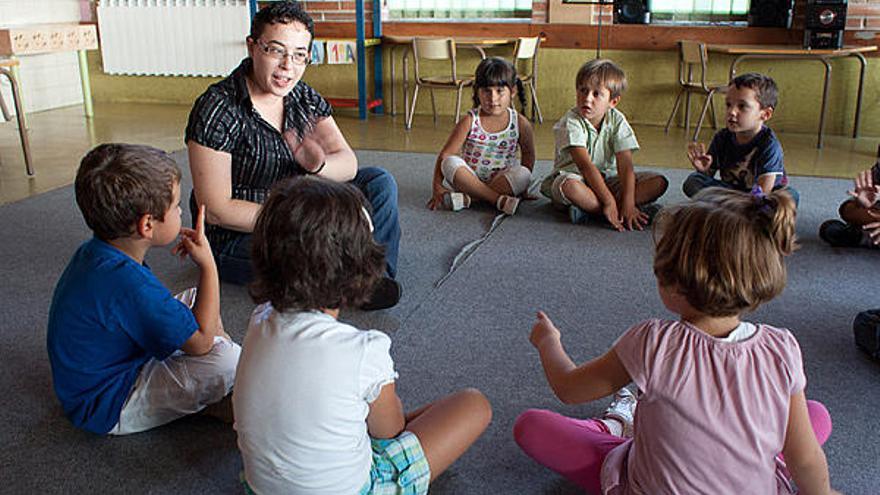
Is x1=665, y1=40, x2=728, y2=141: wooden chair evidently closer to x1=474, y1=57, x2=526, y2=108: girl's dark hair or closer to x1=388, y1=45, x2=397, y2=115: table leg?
x1=388, y1=45, x2=397, y2=115: table leg

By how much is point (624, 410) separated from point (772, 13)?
14.9 ft

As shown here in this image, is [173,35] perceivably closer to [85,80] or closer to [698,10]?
[85,80]

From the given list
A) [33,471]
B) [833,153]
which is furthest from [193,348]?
[833,153]

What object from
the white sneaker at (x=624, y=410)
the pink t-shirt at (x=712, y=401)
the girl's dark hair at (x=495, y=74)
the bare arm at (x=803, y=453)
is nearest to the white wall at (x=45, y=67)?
the girl's dark hair at (x=495, y=74)

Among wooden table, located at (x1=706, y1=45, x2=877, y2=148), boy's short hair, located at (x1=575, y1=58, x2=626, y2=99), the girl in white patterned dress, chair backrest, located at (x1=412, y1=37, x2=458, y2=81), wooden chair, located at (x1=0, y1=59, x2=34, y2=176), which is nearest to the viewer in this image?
boy's short hair, located at (x1=575, y1=58, x2=626, y2=99)

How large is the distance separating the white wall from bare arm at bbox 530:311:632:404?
233 inches

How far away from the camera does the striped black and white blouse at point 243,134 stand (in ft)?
7.47

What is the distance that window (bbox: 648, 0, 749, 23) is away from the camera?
5539 mm

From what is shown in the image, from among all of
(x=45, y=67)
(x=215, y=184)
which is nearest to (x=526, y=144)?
(x=215, y=184)

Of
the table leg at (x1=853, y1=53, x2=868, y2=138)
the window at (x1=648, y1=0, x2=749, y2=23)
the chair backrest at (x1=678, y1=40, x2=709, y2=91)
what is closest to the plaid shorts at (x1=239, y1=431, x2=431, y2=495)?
the chair backrest at (x1=678, y1=40, x2=709, y2=91)

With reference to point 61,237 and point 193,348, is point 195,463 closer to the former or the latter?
point 193,348

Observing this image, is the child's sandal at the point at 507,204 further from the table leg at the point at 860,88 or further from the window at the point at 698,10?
the window at the point at 698,10

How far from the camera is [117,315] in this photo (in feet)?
4.96

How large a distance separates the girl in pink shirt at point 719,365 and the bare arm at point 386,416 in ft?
1.13
